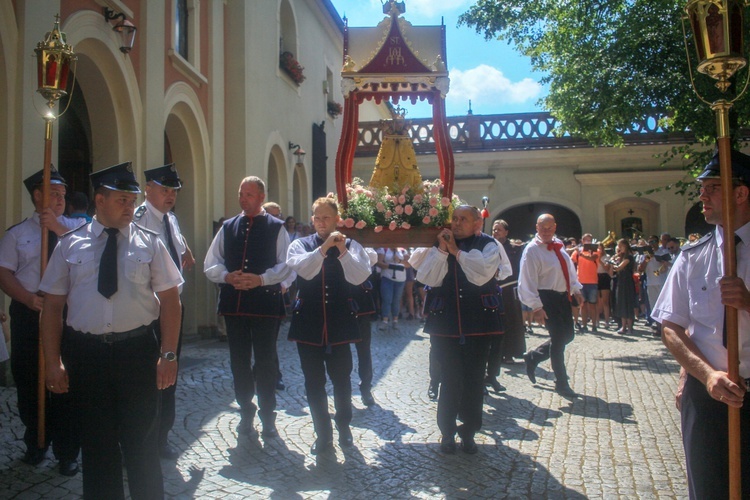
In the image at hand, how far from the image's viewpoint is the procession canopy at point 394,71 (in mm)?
6734

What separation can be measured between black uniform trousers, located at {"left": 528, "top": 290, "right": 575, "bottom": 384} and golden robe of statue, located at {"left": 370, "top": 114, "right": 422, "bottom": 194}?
209 centimetres

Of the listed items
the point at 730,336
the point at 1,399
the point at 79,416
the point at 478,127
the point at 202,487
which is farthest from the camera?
the point at 478,127

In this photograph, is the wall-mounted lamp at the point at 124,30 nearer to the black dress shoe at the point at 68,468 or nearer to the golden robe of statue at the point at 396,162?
the golden robe of statue at the point at 396,162

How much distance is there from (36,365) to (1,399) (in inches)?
75.6

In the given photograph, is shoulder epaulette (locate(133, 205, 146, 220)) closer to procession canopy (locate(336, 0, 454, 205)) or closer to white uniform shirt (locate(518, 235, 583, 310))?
procession canopy (locate(336, 0, 454, 205))

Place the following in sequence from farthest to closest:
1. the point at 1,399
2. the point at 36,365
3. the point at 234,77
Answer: the point at 234,77 → the point at 1,399 → the point at 36,365

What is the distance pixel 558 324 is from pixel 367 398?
2.27 m

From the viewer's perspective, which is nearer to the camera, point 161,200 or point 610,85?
point 161,200

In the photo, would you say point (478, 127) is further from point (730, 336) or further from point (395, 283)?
point (730, 336)

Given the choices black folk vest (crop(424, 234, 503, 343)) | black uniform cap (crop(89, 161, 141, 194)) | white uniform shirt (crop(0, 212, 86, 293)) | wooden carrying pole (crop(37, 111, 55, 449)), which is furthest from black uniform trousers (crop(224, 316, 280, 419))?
black uniform cap (crop(89, 161, 141, 194))

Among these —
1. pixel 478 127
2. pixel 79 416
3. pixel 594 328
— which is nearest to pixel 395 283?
pixel 594 328

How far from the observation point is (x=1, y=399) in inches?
266

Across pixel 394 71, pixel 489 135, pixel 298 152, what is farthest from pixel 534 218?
pixel 394 71

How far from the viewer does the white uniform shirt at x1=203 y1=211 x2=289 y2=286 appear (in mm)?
5906
